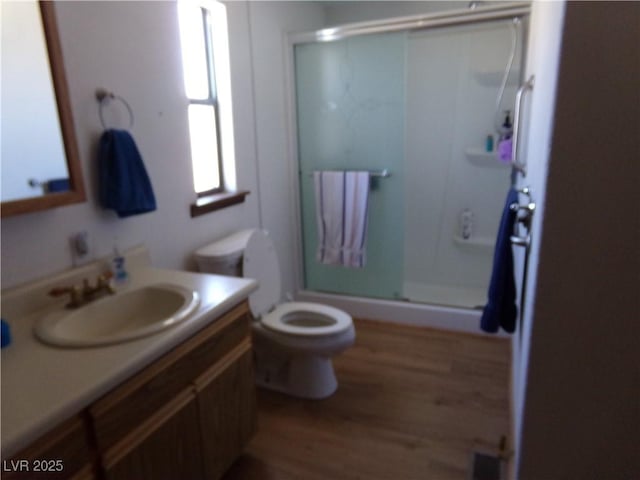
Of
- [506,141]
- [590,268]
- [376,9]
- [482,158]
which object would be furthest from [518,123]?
[376,9]

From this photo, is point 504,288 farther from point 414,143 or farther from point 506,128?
→ point 414,143

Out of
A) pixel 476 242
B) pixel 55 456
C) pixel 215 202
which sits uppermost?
pixel 215 202

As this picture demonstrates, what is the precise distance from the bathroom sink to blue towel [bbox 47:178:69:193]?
1.28ft

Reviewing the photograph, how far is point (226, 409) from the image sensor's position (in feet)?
5.12

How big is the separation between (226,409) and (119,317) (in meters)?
0.51

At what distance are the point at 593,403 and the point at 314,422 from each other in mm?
1325

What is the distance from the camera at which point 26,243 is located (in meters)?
1.36

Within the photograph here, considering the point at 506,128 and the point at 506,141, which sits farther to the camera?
the point at 506,128

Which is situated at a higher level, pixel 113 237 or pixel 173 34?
pixel 173 34

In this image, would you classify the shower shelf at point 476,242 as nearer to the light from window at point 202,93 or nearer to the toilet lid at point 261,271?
the toilet lid at point 261,271

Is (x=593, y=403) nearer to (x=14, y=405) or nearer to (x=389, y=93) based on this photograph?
(x=14, y=405)

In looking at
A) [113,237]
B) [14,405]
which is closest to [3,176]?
[113,237]

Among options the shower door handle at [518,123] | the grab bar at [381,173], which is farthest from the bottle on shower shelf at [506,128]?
the grab bar at [381,173]

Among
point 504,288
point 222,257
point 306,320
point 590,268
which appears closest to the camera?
point 590,268
